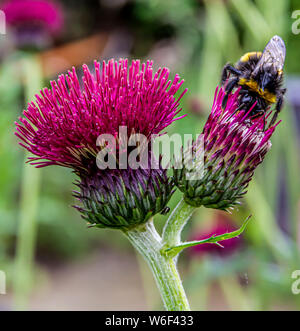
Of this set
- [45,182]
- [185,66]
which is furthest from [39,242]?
[185,66]

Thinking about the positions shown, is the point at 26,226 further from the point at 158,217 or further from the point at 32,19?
the point at 158,217

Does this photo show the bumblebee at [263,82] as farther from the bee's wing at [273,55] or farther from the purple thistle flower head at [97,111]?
the purple thistle flower head at [97,111]

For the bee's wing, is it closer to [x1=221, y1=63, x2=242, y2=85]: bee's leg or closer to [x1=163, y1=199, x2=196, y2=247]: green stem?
[x1=221, y1=63, x2=242, y2=85]: bee's leg

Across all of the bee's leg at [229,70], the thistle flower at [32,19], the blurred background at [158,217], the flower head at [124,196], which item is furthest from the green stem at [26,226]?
the bee's leg at [229,70]

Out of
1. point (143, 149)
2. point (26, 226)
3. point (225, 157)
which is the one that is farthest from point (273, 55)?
point (26, 226)

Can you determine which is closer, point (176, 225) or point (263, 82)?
point (176, 225)


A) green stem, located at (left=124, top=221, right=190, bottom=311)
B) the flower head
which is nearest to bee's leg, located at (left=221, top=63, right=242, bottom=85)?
the flower head
